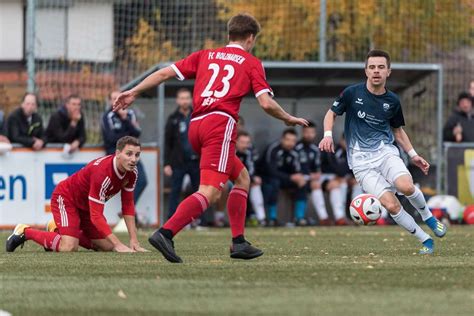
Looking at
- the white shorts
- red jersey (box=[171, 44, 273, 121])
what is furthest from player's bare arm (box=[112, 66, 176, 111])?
the white shorts

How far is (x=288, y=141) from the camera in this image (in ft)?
68.0

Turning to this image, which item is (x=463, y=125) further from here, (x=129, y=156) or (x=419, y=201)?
(x=129, y=156)

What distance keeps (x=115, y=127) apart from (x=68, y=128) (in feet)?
2.63

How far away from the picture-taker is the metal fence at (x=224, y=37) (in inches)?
814

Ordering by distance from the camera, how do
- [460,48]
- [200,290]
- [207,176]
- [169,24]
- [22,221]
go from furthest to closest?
[460,48], [169,24], [22,221], [207,176], [200,290]

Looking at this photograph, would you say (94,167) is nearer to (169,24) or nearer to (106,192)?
(106,192)

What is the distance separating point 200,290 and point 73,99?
38.0 feet

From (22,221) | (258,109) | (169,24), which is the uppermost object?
(169,24)

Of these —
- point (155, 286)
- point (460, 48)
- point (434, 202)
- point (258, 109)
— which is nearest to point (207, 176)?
point (155, 286)

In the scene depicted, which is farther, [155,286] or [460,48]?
[460,48]

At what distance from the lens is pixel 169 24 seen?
21.6 metres

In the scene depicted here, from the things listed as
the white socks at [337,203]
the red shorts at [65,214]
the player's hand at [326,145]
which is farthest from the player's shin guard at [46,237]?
the white socks at [337,203]

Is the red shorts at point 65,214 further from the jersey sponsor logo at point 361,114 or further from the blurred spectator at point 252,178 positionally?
the blurred spectator at point 252,178

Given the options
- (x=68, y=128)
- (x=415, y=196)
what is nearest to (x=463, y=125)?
(x=68, y=128)
